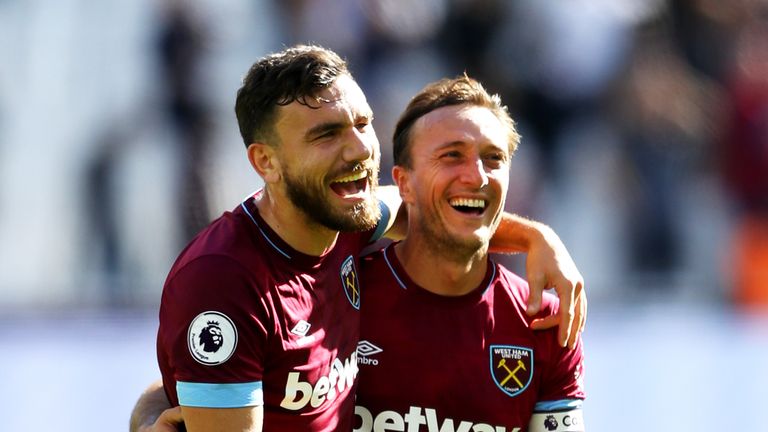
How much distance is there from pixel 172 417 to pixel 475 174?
138cm

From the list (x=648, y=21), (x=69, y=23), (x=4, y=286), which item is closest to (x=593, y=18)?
(x=648, y=21)

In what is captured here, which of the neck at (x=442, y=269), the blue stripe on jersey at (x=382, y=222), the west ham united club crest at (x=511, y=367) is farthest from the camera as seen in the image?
the blue stripe on jersey at (x=382, y=222)

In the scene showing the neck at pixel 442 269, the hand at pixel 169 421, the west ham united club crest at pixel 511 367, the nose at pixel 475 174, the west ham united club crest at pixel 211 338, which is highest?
the nose at pixel 475 174

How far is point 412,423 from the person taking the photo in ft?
16.0

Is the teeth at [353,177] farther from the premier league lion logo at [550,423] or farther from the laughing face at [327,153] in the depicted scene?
the premier league lion logo at [550,423]

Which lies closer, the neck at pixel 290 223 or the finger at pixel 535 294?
the neck at pixel 290 223

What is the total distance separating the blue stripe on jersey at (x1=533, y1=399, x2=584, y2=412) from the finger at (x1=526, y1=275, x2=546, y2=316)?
33 cm

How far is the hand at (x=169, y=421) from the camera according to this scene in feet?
14.8

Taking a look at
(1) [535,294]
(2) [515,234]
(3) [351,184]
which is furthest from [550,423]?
(3) [351,184]

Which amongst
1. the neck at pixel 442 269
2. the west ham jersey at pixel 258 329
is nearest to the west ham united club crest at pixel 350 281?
the west ham jersey at pixel 258 329

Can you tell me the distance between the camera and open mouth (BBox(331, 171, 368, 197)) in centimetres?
464

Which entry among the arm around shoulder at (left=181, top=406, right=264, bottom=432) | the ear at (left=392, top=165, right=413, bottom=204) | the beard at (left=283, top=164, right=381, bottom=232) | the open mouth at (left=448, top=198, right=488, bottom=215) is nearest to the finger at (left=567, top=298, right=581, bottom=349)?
the open mouth at (left=448, top=198, right=488, bottom=215)

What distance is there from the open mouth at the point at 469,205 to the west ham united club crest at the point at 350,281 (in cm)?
43

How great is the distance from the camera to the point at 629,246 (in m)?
10.7
